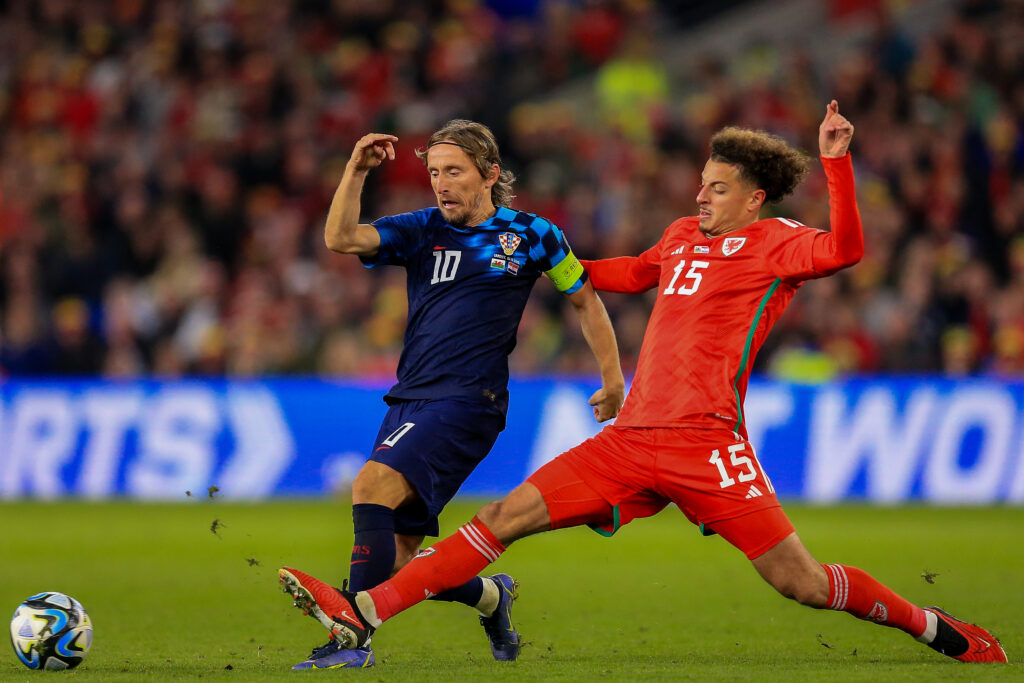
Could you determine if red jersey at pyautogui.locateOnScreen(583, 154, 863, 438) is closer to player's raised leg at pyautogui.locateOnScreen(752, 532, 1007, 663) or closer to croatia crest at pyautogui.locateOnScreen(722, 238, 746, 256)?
croatia crest at pyautogui.locateOnScreen(722, 238, 746, 256)

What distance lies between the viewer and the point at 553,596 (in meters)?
8.77

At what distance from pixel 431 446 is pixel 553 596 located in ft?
10.5

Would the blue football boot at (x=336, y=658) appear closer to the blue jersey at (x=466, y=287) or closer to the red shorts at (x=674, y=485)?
the red shorts at (x=674, y=485)

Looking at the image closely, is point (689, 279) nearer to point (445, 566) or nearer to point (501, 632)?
point (445, 566)

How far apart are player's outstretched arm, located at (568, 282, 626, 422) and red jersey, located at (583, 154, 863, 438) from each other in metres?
0.30

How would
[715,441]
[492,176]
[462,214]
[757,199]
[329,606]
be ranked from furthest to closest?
[492,176] < [462,214] < [757,199] < [715,441] < [329,606]

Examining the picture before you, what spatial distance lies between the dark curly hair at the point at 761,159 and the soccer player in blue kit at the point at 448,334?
2.77ft

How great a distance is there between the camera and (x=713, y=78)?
18.6m

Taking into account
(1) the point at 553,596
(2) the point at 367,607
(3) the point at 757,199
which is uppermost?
(3) the point at 757,199

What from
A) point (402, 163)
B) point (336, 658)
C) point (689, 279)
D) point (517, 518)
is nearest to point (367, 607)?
point (336, 658)

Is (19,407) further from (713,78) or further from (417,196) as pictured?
(713,78)

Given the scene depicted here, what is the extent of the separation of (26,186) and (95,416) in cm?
450

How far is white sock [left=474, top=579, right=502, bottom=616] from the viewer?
638cm

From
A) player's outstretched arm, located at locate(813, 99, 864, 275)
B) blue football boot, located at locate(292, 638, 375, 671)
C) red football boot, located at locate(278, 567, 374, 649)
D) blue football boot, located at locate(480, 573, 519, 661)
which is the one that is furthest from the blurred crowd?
red football boot, located at locate(278, 567, 374, 649)
